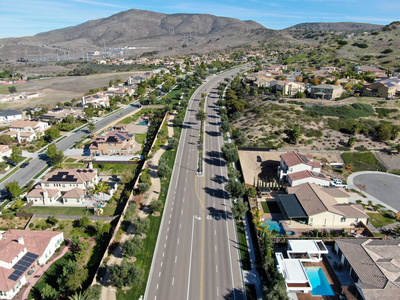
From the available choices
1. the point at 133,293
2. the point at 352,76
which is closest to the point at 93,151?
the point at 133,293

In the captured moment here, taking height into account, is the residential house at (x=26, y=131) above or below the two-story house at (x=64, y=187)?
above

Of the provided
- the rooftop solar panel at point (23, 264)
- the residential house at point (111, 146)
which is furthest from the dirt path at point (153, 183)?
the rooftop solar panel at point (23, 264)

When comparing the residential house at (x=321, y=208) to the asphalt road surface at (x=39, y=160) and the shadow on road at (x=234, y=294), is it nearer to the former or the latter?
the shadow on road at (x=234, y=294)

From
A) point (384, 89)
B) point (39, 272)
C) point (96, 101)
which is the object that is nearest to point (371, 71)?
point (384, 89)

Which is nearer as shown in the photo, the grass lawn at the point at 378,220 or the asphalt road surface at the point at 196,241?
the asphalt road surface at the point at 196,241

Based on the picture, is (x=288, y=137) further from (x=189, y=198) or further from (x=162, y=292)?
(x=162, y=292)

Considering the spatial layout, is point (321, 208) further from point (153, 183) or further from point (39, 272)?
point (39, 272)

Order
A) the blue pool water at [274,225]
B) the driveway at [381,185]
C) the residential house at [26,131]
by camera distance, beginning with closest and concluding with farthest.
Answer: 1. the blue pool water at [274,225]
2. the driveway at [381,185]
3. the residential house at [26,131]
